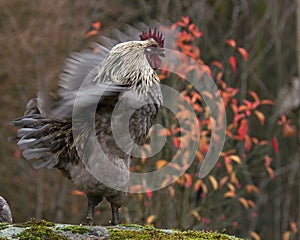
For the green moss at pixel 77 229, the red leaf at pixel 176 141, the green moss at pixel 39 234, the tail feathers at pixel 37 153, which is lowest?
the green moss at pixel 39 234

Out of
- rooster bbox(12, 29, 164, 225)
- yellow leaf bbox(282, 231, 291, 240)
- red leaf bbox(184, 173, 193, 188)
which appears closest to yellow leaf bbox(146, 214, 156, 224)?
red leaf bbox(184, 173, 193, 188)

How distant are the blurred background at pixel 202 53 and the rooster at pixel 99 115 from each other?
15.4ft

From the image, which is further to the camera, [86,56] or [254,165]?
[254,165]

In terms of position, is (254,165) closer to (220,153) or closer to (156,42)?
(220,153)

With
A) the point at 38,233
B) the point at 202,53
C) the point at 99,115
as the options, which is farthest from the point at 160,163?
the point at 38,233

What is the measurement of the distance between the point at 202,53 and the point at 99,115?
517 cm

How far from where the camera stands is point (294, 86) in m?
9.71

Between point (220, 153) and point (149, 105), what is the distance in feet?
10.9

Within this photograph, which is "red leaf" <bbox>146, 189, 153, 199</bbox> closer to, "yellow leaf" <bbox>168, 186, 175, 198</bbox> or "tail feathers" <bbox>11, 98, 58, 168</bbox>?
"yellow leaf" <bbox>168, 186, 175, 198</bbox>

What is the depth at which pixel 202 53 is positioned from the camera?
9203 millimetres

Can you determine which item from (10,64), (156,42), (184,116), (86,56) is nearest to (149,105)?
(156,42)

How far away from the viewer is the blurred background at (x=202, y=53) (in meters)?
9.46

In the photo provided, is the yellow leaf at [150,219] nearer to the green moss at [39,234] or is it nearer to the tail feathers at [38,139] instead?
the tail feathers at [38,139]

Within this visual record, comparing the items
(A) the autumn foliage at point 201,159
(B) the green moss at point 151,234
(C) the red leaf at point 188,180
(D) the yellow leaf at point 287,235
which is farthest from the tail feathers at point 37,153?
(D) the yellow leaf at point 287,235
